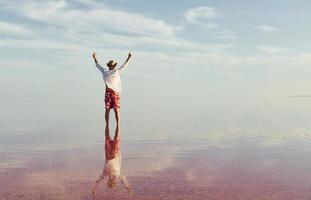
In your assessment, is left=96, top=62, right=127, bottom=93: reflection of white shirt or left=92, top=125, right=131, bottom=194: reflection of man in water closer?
left=92, top=125, right=131, bottom=194: reflection of man in water

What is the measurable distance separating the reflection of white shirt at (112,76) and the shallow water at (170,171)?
2009 millimetres

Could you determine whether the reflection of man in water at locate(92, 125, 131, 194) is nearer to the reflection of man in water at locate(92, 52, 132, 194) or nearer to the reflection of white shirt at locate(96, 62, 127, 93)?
the reflection of man in water at locate(92, 52, 132, 194)

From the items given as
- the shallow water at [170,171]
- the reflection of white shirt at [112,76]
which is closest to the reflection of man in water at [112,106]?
the reflection of white shirt at [112,76]

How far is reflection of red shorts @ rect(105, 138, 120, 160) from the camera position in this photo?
999 cm

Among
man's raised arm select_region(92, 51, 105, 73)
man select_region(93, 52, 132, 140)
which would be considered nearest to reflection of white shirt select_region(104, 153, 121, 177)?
man select_region(93, 52, 132, 140)

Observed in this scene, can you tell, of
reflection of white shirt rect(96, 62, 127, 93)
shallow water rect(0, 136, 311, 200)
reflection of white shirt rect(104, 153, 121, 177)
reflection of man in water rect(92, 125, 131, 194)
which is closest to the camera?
shallow water rect(0, 136, 311, 200)

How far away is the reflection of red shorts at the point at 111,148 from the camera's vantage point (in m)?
9.99

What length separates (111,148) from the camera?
1105 centimetres

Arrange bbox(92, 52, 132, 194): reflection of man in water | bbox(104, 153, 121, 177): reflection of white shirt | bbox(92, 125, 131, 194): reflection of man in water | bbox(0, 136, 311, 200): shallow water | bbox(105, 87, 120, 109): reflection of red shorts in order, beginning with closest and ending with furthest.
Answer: bbox(0, 136, 311, 200): shallow water → bbox(92, 125, 131, 194): reflection of man in water → bbox(104, 153, 121, 177): reflection of white shirt → bbox(92, 52, 132, 194): reflection of man in water → bbox(105, 87, 120, 109): reflection of red shorts

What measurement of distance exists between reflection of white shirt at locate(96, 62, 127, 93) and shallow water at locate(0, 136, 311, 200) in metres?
2.01

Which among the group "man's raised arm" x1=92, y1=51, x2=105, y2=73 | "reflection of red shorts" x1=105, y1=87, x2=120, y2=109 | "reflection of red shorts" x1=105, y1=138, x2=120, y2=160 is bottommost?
"reflection of red shorts" x1=105, y1=138, x2=120, y2=160

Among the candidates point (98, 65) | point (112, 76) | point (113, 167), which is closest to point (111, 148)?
point (113, 167)

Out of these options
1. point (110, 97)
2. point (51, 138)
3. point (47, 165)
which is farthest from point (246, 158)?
point (51, 138)

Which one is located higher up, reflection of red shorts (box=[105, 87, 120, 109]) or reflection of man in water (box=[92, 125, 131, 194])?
reflection of red shorts (box=[105, 87, 120, 109])
